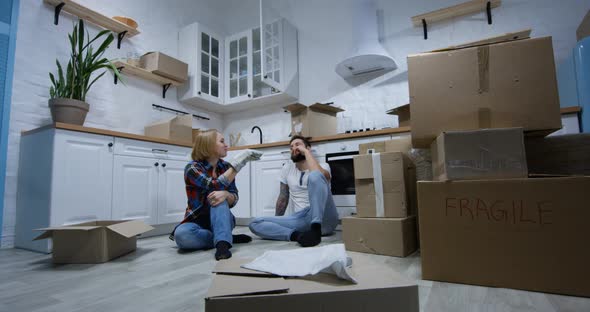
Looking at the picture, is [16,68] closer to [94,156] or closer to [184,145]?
[94,156]

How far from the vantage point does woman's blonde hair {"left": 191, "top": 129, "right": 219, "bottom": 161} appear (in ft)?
6.47

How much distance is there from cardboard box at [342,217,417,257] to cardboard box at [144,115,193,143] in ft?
6.28

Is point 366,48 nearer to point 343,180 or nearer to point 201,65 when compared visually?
point 343,180

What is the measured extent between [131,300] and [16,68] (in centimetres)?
236

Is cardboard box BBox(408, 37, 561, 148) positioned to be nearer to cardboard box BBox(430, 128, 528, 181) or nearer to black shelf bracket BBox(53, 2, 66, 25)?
cardboard box BBox(430, 128, 528, 181)

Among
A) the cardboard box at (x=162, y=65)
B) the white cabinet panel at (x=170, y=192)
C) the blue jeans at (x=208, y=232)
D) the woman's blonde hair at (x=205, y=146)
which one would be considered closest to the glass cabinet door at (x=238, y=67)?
the cardboard box at (x=162, y=65)

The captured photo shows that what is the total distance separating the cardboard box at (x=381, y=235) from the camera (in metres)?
1.61

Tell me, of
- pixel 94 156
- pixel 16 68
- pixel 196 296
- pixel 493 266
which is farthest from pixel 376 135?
pixel 16 68

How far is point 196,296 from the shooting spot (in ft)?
3.54

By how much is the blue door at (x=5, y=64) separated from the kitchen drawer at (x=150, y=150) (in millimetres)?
766

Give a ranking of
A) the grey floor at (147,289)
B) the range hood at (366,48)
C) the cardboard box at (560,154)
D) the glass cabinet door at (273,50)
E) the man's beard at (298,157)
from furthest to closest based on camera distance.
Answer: the glass cabinet door at (273,50)
the range hood at (366,48)
the man's beard at (298,157)
the cardboard box at (560,154)
the grey floor at (147,289)

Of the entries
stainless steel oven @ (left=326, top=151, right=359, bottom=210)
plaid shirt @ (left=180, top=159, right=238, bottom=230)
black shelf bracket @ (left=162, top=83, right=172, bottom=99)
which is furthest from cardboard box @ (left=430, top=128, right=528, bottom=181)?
black shelf bracket @ (left=162, top=83, right=172, bottom=99)

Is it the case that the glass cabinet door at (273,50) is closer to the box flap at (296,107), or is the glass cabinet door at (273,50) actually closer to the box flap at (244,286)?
the box flap at (296,107)

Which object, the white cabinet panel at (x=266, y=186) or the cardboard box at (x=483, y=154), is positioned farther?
Answer: the white cabinet panel at (x=266, y=186)
